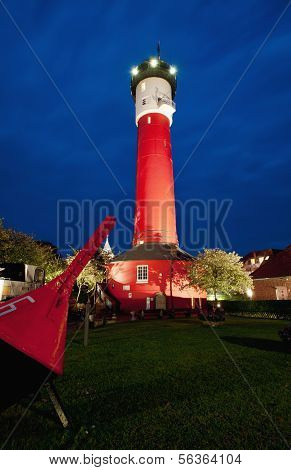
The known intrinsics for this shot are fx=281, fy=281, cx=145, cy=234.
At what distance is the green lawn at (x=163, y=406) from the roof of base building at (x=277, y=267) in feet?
96.9

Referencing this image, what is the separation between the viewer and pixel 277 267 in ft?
125

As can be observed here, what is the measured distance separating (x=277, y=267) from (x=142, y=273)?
1849cm

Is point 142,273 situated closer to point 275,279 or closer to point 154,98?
point 275,279

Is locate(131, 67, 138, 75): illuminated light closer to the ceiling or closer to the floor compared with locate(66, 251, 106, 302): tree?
closer to the ceiling

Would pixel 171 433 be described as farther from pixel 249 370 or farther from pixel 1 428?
pixel 249 370

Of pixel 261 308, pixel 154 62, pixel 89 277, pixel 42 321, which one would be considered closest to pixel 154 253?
pixel 89 277

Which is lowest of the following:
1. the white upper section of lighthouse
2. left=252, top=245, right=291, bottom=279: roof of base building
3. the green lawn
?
the green lawn

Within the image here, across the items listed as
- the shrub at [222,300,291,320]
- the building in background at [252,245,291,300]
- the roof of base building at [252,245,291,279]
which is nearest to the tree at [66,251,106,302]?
the shrub at [222,300,291,320]

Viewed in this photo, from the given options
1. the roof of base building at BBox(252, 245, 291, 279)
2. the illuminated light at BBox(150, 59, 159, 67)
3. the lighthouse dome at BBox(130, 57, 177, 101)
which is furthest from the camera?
the illuminated light at BBox(150, 59, 159, 67)

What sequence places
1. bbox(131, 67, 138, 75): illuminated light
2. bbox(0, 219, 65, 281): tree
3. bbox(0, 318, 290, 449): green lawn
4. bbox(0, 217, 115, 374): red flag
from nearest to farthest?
bbox(0, 217, 115, 374): red flag
bbox(0, 318, 290, 449): green lawn
bbox(0, 219, 65, 281): tree
bbox(131, 67, 138, 75): illuminated light

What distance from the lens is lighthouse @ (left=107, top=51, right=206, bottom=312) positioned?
112 ft

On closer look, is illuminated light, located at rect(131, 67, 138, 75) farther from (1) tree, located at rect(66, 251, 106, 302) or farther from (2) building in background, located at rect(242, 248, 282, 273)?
(2) building in background, located at rect(242, 248, 282, 273)

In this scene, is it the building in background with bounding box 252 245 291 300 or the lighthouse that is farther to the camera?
the building in background with bounding box 252 245 291 300
